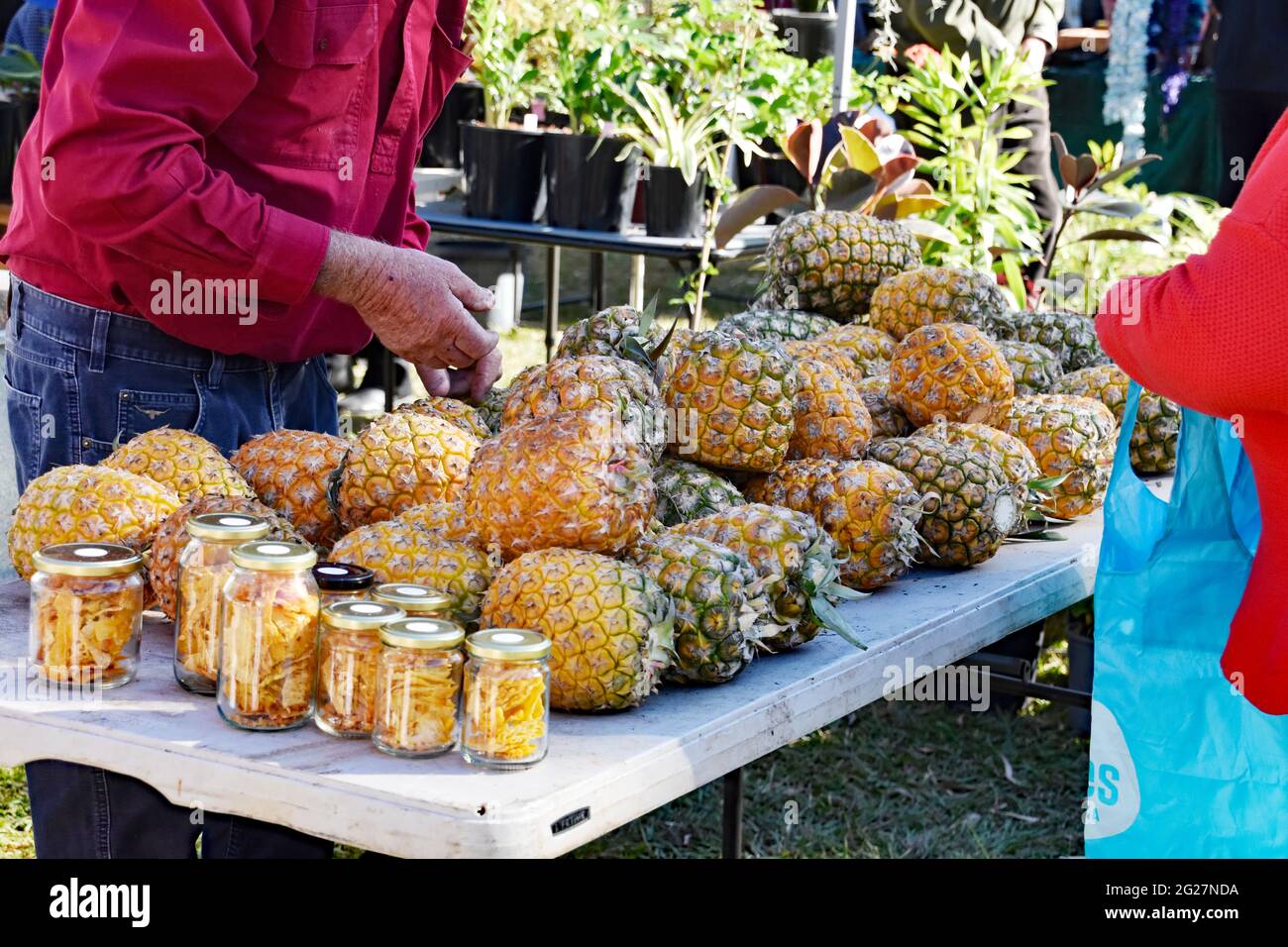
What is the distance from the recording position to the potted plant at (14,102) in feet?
16.8

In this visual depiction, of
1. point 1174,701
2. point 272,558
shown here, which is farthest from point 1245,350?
point 272,558

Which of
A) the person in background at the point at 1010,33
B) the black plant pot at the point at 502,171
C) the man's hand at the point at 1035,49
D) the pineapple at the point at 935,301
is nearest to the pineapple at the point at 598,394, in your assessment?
the pineapple at the point at 935,301

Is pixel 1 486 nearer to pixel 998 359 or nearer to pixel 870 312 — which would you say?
pixel 870 312

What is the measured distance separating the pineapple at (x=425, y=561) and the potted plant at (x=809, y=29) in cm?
511

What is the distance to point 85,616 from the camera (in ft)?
5.45

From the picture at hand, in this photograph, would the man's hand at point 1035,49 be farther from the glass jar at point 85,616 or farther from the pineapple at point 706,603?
the glass jar at point 85,616

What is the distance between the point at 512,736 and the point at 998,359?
1.48 meters

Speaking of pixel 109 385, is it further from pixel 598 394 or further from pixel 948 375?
pixel 948 375

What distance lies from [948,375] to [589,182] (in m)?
2.74

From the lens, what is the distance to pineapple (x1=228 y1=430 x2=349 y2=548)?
2.10m

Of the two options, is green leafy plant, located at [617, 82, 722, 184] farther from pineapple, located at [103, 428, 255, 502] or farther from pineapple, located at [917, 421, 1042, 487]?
pineapple, located at [103, 428, 255, 502]

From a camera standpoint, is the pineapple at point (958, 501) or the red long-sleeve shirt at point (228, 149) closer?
the red long-sleeve shirt at point (228, 149)
